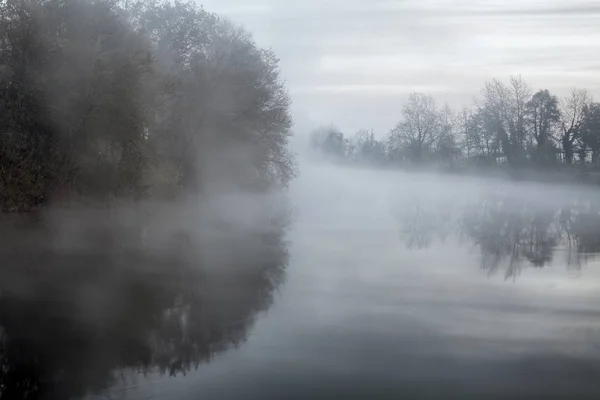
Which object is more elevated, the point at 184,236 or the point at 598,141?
the point at 598,141

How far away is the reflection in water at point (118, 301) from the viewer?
10.2 meters

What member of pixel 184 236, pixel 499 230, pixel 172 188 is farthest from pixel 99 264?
pixel 172 188

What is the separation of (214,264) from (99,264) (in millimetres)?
2700

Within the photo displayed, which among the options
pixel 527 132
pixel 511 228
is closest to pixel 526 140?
pixel 527 132

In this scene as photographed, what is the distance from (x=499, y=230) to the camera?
104 ft

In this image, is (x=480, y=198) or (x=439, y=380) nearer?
(x=439, y=380)

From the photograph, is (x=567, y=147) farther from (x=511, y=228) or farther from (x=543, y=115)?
(x=511, y=228)

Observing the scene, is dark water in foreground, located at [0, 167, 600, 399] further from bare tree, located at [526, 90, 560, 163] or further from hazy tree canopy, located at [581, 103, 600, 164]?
bare tree, located at [526, 90, 560, 163]

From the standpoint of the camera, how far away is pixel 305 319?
13.2m

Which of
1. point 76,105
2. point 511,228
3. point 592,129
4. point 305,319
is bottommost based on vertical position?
point 305,319

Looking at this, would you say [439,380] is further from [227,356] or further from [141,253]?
[141,253]

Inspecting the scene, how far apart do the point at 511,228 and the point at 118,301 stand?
835 inches

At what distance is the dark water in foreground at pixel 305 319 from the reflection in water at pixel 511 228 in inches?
10.7

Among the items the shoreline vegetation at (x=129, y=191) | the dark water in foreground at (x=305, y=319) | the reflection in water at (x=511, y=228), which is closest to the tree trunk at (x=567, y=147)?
the reflection in water at (x=511, y=228)
